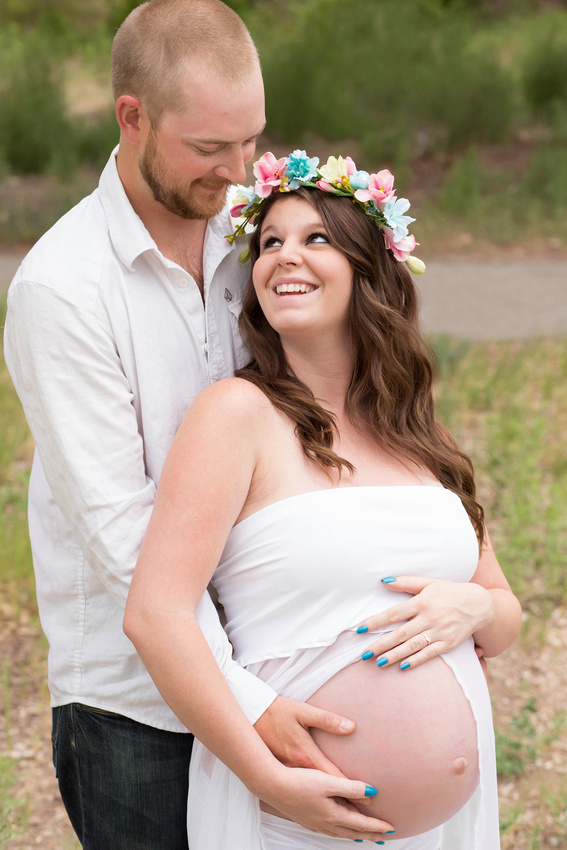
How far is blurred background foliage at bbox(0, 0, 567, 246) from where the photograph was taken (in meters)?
10.4

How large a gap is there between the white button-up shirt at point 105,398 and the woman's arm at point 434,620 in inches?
11.7

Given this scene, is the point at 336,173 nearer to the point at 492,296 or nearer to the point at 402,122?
the point at 492,296

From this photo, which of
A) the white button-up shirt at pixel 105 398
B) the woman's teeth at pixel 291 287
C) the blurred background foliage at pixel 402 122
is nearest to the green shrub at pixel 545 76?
the blurred background foliage at pixel 402 122

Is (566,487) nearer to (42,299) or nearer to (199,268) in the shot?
(199,268)

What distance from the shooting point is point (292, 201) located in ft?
7.63

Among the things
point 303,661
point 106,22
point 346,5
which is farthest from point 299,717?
point 106,22

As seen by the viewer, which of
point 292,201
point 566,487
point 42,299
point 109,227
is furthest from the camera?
point 566,487

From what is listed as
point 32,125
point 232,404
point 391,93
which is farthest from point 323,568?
point 391,93

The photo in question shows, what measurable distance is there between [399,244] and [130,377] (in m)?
0.78

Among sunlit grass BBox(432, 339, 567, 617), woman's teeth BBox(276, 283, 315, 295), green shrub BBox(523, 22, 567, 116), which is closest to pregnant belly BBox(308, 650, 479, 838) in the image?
woman's teeth BBox(276, 283, 315, 295)

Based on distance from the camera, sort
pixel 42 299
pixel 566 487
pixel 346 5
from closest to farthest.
Answer: pixel 42 299 → pixel 566 487 → pixel 346 5

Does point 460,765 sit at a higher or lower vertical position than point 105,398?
lower

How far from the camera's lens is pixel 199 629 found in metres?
1.93

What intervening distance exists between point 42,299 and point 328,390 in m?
0.78
